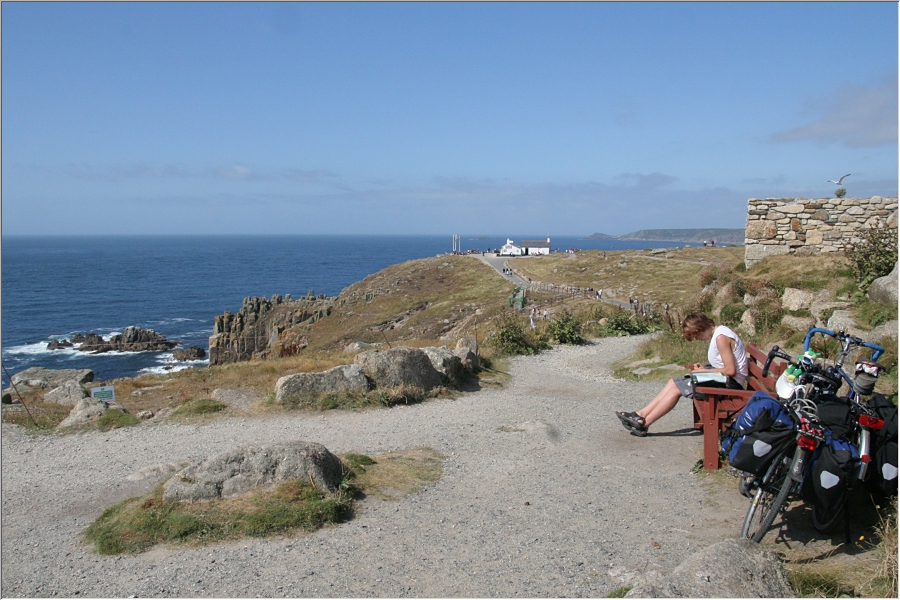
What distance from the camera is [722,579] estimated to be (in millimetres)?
4082

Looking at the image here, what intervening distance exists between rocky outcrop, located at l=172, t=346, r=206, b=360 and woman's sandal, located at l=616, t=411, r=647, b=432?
4563cm

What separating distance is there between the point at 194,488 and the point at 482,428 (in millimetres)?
4751

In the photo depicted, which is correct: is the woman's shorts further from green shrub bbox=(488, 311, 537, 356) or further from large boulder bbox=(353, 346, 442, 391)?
green shrub bbox=(488, 311, 537, 356)

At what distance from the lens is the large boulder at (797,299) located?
14.8m

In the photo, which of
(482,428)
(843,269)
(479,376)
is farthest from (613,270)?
(482,428)

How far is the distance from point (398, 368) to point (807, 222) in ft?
45.7

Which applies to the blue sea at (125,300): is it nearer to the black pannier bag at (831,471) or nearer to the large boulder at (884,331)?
the large boulder at (884,331)

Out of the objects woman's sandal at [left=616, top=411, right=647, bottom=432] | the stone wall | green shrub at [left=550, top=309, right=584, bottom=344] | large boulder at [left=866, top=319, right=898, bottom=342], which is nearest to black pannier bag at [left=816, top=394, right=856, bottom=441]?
woman's sandal at [left=616, top=411, right=647, bottom=432]

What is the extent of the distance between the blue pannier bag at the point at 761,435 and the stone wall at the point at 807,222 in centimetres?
1582

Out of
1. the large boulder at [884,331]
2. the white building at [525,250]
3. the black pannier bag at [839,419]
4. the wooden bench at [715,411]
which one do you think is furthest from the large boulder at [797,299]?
the white building at [525,250]

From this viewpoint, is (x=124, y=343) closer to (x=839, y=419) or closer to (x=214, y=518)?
(x=214, y=518)

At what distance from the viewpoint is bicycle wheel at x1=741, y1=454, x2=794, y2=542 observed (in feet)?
16.1

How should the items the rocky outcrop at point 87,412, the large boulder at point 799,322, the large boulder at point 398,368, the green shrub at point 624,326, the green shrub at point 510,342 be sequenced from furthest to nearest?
the green shrub at point 624,326
the green shrub at point 510,342
the large boulder at point 799,322
the large boulder at point 398,368
the rocky outcrop at point 87,412

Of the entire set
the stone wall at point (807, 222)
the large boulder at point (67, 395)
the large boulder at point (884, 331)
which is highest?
the stone wall at point (807, 222)
